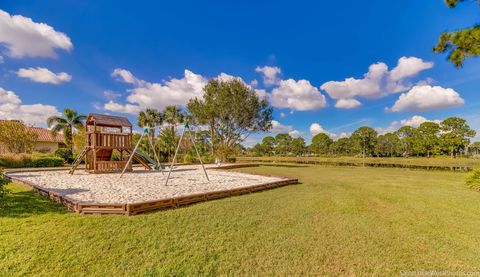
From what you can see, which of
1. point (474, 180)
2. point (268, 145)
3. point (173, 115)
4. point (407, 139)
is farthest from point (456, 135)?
point (173, 115)

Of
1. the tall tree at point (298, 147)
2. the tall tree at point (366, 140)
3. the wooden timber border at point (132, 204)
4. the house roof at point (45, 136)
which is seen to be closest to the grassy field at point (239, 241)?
the wooden timber border at point (132, 204)

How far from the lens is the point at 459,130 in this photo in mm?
47250

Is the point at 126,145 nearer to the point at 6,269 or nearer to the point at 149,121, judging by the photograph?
the point at 6,269

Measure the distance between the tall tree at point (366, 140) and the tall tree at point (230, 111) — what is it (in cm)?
4837

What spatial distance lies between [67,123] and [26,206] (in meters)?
27.3

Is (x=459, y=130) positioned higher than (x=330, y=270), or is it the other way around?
(x=459, y=130)

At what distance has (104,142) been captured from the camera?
13.3 m

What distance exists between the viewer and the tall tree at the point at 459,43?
22.1 feet

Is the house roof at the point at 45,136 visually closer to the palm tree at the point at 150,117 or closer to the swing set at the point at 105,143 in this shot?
the palm tree at the point at 150,117

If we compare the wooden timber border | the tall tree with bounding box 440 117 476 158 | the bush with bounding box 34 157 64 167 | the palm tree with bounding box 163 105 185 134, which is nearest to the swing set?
the wooden timber border

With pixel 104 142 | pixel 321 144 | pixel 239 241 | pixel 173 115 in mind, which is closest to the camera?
pixel 239 241

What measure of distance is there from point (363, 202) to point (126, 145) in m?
13.2

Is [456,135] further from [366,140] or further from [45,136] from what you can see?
[45,136]

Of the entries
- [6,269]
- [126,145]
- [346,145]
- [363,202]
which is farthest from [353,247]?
[346,145]
